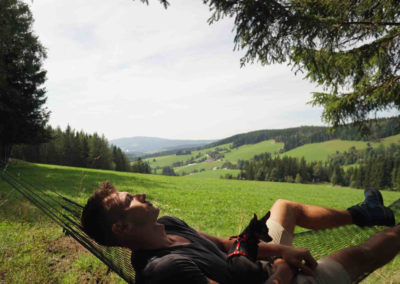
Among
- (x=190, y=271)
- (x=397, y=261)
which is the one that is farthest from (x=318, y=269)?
(x=397, y=261)

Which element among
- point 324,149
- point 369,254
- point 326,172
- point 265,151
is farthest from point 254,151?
point 369,254

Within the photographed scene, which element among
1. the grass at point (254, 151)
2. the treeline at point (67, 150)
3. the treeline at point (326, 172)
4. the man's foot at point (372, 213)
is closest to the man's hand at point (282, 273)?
the man's foot at point (372, 213)

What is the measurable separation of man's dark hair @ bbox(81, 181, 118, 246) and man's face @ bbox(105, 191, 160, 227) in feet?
0.14

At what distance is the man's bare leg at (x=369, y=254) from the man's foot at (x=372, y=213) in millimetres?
280

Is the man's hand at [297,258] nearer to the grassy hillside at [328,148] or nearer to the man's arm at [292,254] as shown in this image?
the man's arm at [292,254]

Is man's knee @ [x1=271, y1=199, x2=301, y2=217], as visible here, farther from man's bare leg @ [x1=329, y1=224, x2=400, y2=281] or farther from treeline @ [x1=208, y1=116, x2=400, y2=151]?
treeline @ [x1=208, y1=116, x2=400, y2=151]

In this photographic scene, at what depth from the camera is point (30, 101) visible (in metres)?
15.7

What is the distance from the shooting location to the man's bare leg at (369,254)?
5.26 feet

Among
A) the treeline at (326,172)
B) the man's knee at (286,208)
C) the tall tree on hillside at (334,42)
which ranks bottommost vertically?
the treeline at (326,172)

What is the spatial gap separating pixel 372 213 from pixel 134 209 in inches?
80.7

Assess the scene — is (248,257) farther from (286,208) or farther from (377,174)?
(377,174)

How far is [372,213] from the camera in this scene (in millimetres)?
2156

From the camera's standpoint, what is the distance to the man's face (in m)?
1.36

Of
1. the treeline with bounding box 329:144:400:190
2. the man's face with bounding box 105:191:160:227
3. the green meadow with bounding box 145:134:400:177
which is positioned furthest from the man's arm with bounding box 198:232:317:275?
the green meadow with bounding box 145:134:400:177
